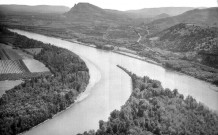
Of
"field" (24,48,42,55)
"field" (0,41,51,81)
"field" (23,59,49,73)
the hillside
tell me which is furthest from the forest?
the hillside

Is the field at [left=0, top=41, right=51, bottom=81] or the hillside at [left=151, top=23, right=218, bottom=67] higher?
the hillside at [left=151, top=23, right=218, bottom=67]

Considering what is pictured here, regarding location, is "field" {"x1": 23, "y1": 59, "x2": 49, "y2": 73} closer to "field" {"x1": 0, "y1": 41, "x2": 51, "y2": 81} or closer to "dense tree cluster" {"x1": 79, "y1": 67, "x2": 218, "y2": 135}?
"field" {"x1": 0, "y1": 41, "x2": 51, "y2": 81}

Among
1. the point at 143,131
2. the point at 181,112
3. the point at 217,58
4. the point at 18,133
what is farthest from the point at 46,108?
the point at 217,58

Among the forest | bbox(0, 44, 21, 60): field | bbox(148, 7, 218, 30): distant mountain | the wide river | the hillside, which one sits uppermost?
bbox(148, 7, 218, 30): distant mountain

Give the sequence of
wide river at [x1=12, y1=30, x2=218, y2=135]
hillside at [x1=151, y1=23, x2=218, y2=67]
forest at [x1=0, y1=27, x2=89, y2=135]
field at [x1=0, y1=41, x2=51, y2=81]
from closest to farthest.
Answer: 1. forest at [x1=0, y1=27, x2=89, y2=135]
2. wide river at [x1=12, y1=30, x2=218, y2=135]
3. field at [x1=0, y1=41, x2=51, y2=81]
4. hillside at [x1=151, y1=23, x2=218, y2=67]

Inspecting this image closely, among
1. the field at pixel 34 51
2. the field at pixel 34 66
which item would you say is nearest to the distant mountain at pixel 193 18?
the field at pixel 34 51

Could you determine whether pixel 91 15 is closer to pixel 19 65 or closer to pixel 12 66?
pixel 19 65

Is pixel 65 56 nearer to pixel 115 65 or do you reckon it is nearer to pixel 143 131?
pixel 115 65
